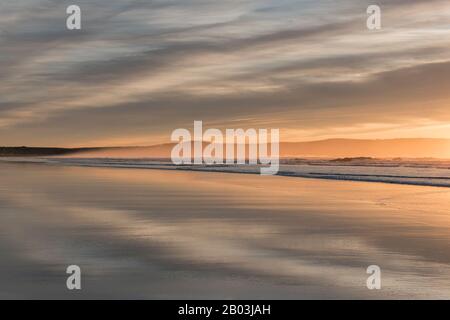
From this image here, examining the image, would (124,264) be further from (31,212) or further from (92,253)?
(31,212)

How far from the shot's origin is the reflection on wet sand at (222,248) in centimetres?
884

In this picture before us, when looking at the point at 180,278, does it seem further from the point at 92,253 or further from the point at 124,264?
the point at 92,253

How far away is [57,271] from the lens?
31.9ft

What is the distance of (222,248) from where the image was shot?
470 inches

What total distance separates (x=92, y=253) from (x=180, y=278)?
8.23 feet

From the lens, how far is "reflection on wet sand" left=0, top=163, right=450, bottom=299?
8.84 metres

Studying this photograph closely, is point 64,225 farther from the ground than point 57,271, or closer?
farther from the ground

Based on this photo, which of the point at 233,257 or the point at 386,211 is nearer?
the point at 233,257

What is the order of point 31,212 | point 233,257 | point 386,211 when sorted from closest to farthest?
point 233,257 → point 31,212 → point 386,211
